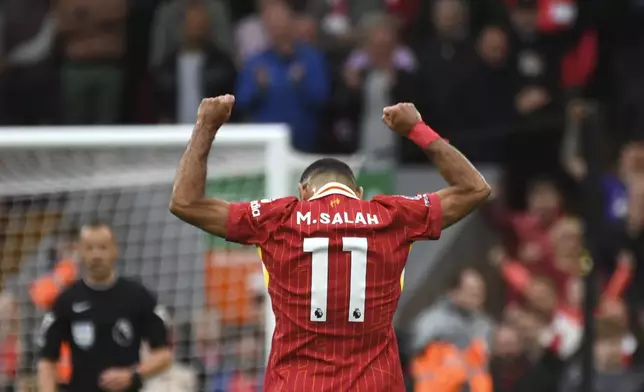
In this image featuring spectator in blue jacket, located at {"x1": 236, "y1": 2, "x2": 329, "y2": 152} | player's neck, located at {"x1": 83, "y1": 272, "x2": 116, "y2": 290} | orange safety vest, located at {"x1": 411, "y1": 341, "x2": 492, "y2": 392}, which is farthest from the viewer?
spectator in blue jacket, located at {"x1": 236, "y1": 2, "x2": 329, "y2": 152}

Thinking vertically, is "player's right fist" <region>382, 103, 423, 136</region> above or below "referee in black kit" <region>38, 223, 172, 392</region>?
above

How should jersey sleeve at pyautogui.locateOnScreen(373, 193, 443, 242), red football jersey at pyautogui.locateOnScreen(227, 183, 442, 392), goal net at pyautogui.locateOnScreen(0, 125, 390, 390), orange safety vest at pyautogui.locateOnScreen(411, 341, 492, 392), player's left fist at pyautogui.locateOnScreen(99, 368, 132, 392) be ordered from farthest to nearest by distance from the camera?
orange safety vest at pyautogui.locateOnScreen(411, 341, 492, 392)
goal net at pyautogui.locateOnScreen(0, 125, 390, 390)
player's left fist at pyautogui.locateOnScreen(99, 368, 132, 392)
jersey sleeve at pyautogui.locateOnScreen(373, 193, 443, 242)
red football jersey at pyautogui.locateOnScreen(227, 183, 442, 392)

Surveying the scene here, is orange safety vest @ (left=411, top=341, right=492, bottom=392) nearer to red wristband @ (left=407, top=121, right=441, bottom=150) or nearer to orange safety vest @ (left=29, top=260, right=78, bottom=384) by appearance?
orange safety vest @ (left=29, top=260, right=78, bottom=384)

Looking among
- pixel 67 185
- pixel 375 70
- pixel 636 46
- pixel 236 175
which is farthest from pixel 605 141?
pixel 67 185

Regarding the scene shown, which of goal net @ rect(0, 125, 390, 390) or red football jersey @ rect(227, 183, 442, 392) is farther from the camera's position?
goal net @ rect(0, 125, 390, 390)

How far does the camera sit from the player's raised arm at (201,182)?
6.18 m

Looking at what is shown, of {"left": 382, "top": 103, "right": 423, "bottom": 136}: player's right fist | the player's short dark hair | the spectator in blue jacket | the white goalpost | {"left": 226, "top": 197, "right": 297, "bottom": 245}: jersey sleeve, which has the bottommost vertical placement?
{"left": 226, "top": 197, "right": 297, "bottom": 245}: jersey sleeve

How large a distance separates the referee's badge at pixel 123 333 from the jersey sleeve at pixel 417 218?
2.93m

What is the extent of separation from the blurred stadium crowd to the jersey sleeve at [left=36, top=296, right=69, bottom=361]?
176 cm

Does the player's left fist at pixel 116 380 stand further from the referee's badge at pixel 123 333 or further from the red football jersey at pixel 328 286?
the red football jersey at pixel 328 286

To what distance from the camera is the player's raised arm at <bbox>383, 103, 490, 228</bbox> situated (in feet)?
20.8

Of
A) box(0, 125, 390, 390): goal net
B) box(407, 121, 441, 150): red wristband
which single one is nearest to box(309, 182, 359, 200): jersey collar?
box(407, 121, 441, 150): red wristband

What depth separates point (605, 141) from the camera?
511 inches

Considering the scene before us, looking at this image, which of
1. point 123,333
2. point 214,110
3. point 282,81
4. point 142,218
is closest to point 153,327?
point 123,333
